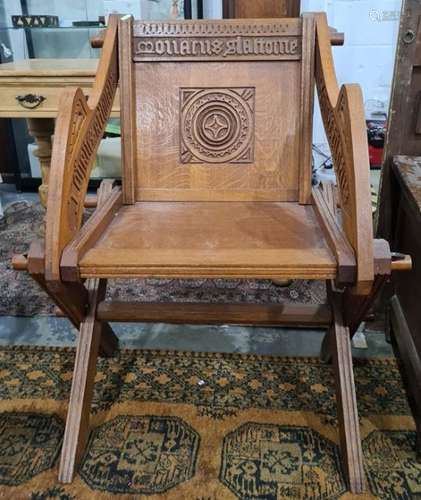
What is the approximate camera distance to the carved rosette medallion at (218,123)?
1.32 metres

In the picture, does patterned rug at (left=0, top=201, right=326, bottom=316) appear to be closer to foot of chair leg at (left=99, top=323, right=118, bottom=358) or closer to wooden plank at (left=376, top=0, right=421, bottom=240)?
foot of chair leg at (left=99, top=323, right=118, bottom=358)

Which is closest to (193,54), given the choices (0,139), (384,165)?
(384,165)

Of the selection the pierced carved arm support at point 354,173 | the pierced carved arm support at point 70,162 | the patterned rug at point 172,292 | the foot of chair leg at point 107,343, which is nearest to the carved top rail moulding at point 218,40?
the pierced carved arm support at point 70,162

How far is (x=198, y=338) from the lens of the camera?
1.62 meters

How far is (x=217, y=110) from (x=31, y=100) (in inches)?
38.9

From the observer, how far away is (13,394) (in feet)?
4.50

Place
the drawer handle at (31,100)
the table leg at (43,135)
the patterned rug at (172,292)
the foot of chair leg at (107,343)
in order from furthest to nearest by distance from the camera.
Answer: the table leg at (43,135)
the drawer handle at (31,100)
the patterned rug at (172,292)
the foot of chair leg at (107,343)

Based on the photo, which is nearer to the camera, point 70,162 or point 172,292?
point 70,162

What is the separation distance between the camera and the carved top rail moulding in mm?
1296

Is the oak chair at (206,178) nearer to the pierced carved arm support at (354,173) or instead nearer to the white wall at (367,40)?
the pierced carved arm support at (354,173)

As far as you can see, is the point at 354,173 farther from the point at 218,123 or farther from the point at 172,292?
the point at 172,292

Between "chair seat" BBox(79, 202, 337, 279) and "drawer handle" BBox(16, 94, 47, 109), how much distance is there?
94 centimetres

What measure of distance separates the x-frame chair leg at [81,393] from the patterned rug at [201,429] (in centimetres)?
4

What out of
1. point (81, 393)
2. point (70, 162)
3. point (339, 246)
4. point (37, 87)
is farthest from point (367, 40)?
point (81, 393)
